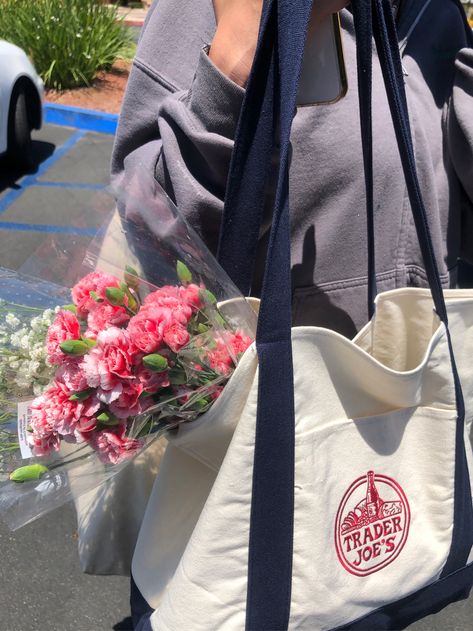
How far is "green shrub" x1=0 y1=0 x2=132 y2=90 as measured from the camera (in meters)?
8.38

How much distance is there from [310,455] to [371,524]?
185 millimetres

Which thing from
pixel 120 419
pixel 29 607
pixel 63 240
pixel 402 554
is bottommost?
pixel 29 607

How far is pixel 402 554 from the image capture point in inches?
45.3

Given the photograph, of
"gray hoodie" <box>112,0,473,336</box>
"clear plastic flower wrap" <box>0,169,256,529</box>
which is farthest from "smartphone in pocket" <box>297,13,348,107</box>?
"clear plastic flower wrap" <box>0,169,256,529</box>

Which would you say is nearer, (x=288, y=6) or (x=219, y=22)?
(x=288, y=6)

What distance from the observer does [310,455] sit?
40.2 inches

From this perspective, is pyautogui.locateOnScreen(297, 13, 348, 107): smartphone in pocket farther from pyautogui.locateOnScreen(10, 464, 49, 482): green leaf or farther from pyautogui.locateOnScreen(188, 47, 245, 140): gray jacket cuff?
pyautogui.locateOnScreen(10, 464, 49, 482): green leaf

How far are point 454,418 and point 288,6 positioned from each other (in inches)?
28.5

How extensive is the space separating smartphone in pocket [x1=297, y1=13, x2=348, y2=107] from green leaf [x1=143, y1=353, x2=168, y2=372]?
0.46m

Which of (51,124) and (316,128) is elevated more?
(316,128)

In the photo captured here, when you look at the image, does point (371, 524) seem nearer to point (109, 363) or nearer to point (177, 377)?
point (177, 377)

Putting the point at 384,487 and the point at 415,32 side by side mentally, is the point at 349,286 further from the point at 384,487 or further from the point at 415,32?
the point at 415,32

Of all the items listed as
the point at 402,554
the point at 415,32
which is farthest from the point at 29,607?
the point at 415,32

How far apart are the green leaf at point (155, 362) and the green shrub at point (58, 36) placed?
8.23 meters
